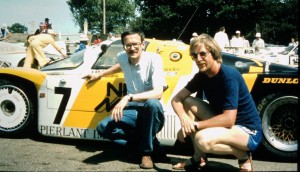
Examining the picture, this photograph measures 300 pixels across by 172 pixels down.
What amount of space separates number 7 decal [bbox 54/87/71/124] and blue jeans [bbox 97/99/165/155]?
88 cm

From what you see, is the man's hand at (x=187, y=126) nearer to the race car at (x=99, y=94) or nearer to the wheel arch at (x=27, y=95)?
the race car at (x=99, y=94)

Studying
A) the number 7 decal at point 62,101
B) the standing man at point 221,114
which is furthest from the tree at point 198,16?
the standing man at point 221,114

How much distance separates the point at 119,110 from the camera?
3539mm

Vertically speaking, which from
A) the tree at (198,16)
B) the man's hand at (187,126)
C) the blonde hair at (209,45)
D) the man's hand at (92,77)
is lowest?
the man's hand at (187,126)

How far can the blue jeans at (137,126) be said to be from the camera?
3588 millimetres

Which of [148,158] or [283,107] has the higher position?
[283,107]

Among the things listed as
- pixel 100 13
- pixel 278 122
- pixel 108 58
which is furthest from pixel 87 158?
pixel 100 13

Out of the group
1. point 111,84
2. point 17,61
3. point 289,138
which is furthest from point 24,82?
point 17,61

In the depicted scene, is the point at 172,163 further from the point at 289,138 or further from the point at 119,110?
the point at 289,138

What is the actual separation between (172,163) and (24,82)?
7.38 ft

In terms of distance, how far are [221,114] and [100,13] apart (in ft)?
208

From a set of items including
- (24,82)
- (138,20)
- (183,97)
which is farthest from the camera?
(138,20)

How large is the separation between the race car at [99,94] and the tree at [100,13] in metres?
60.5

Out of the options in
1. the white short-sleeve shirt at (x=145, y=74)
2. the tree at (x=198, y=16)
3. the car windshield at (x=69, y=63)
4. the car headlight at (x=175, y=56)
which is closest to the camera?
the white short-sleeve shirt at (x=145, y=74)
